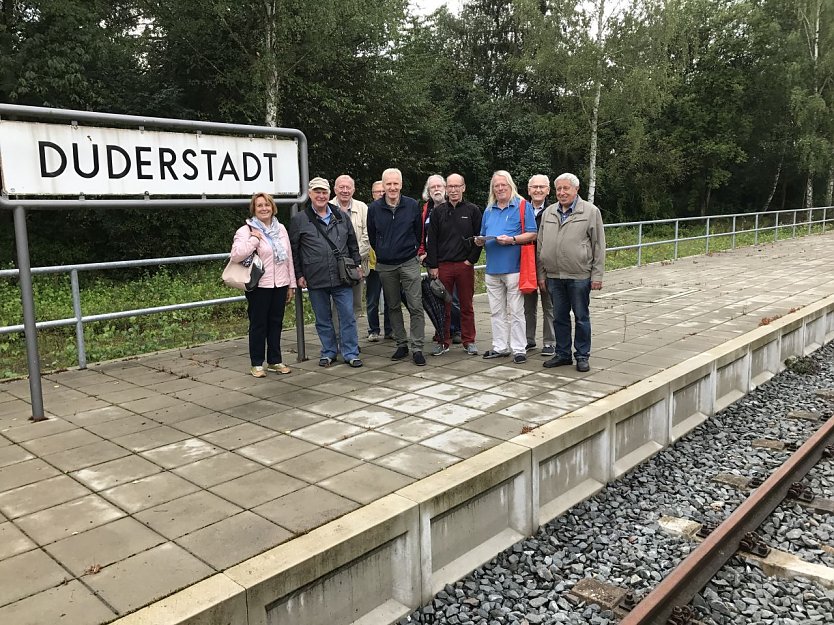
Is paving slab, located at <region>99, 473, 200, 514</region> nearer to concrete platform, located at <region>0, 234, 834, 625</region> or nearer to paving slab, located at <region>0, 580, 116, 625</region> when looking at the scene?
concrete platform, located at <region>0, 234, 834, 625</region>

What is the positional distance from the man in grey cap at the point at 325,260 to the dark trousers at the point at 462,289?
2.83ft

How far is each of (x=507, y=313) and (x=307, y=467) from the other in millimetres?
3136

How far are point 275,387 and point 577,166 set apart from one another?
27174 millimetres

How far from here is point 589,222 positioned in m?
5.95

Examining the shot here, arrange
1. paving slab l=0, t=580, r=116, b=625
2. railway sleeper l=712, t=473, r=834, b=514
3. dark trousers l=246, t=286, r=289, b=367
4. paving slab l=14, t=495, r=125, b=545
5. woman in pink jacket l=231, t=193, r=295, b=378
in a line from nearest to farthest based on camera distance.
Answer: paving slab l=0, t=580, r=116, b=625 < paving slab l=14, t=495, r=125, b=545 < railway sleeper l=712, t=473, r=834, b=514 < woman in pink jacket l=231, t=193, r=295, b=378 < dark trousers l=246, t=286, r=289, b=367

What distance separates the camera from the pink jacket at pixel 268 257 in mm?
5758

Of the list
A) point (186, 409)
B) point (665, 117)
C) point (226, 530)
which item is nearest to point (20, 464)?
point (186, 409)

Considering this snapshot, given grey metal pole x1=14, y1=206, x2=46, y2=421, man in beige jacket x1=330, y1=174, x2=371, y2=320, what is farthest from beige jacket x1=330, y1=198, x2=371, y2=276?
grey metal pole x1=14, y1=206, x2=46, y2=421

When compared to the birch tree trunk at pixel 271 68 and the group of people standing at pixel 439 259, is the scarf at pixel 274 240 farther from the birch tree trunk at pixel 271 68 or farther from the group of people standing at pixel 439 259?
the birch tree trunk at pixel 271 68

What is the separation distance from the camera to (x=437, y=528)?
347cm

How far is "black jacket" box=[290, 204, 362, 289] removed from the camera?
20.5ft

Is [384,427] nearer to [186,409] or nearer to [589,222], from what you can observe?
[186,409]

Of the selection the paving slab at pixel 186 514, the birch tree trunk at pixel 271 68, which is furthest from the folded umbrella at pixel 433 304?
the birch tree trunk at pixel 271 68

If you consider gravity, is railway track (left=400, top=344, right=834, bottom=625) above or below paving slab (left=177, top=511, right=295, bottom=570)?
below
